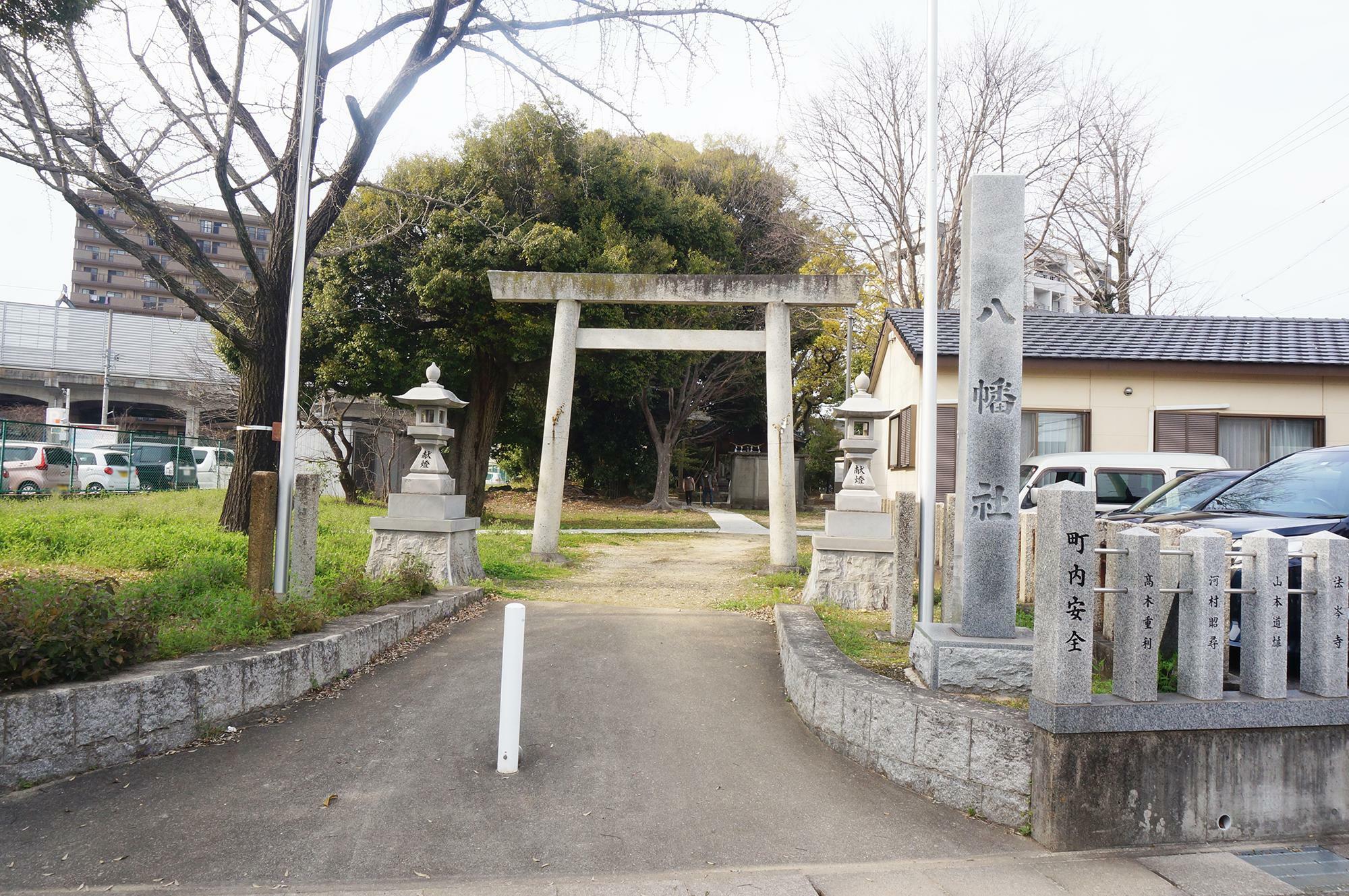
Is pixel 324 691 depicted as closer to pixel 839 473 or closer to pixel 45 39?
pixel 45 39

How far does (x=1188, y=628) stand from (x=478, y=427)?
18165 mm

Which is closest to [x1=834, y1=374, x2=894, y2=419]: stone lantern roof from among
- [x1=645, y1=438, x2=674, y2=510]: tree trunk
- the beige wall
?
the beige wall

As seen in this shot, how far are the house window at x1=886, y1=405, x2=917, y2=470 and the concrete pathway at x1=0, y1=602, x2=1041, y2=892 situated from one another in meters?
11.0

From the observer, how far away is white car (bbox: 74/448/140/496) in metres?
20.7

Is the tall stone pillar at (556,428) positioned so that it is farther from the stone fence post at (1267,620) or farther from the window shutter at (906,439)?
the stone fence post at (1267,620)

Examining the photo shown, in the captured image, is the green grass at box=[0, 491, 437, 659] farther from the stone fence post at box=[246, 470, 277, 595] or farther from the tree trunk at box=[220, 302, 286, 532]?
the tree trunk at box=[220, 302, 286, 532]

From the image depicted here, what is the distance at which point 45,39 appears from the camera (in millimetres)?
6945

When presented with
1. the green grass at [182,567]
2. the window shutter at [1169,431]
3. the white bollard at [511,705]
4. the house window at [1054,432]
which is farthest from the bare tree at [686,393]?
the white bollard at [511,705]

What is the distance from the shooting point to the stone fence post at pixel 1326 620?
4.21 meters

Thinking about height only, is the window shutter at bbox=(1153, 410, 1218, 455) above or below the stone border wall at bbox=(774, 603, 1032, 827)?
above

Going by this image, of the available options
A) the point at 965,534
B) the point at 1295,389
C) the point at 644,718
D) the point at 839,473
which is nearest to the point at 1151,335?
the point at 1295,389

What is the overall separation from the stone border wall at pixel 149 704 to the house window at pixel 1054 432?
12.9 m

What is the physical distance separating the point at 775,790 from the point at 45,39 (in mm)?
8518

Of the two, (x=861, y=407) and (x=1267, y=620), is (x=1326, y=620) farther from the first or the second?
(x=861, y=407)
